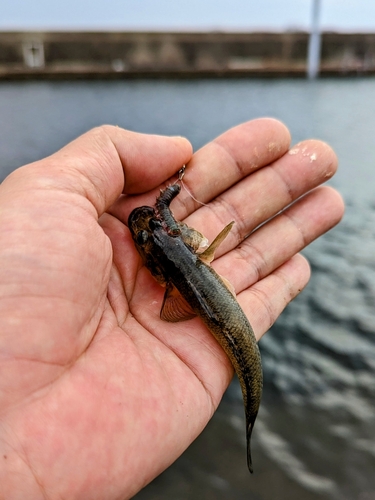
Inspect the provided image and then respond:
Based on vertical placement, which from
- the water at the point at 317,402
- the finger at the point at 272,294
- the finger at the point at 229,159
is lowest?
the water at the point at 317,402

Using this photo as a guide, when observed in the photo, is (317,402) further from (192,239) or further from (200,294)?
(192,239)

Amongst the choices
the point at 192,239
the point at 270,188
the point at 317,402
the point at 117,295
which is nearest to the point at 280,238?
the point at 270,188

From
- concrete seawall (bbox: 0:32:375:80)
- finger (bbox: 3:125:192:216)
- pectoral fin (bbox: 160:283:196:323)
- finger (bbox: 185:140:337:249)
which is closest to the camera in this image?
finger (bbox: 3:125:192:216)

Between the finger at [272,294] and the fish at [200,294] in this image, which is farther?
the finger at [272,294]

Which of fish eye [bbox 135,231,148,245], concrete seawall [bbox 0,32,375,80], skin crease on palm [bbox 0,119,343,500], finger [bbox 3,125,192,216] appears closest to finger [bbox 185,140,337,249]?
skin crease on palm [bbox 0,119,343,500]

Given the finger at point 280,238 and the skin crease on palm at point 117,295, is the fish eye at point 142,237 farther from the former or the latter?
the finger at point 280,238

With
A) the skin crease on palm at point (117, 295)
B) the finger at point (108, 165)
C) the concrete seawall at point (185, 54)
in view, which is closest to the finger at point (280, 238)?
the skin crease on palm at point (117, 295)

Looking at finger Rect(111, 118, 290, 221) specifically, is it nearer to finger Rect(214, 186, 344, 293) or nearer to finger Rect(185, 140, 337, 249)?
finger Rect(185, 140, 337, 249)
